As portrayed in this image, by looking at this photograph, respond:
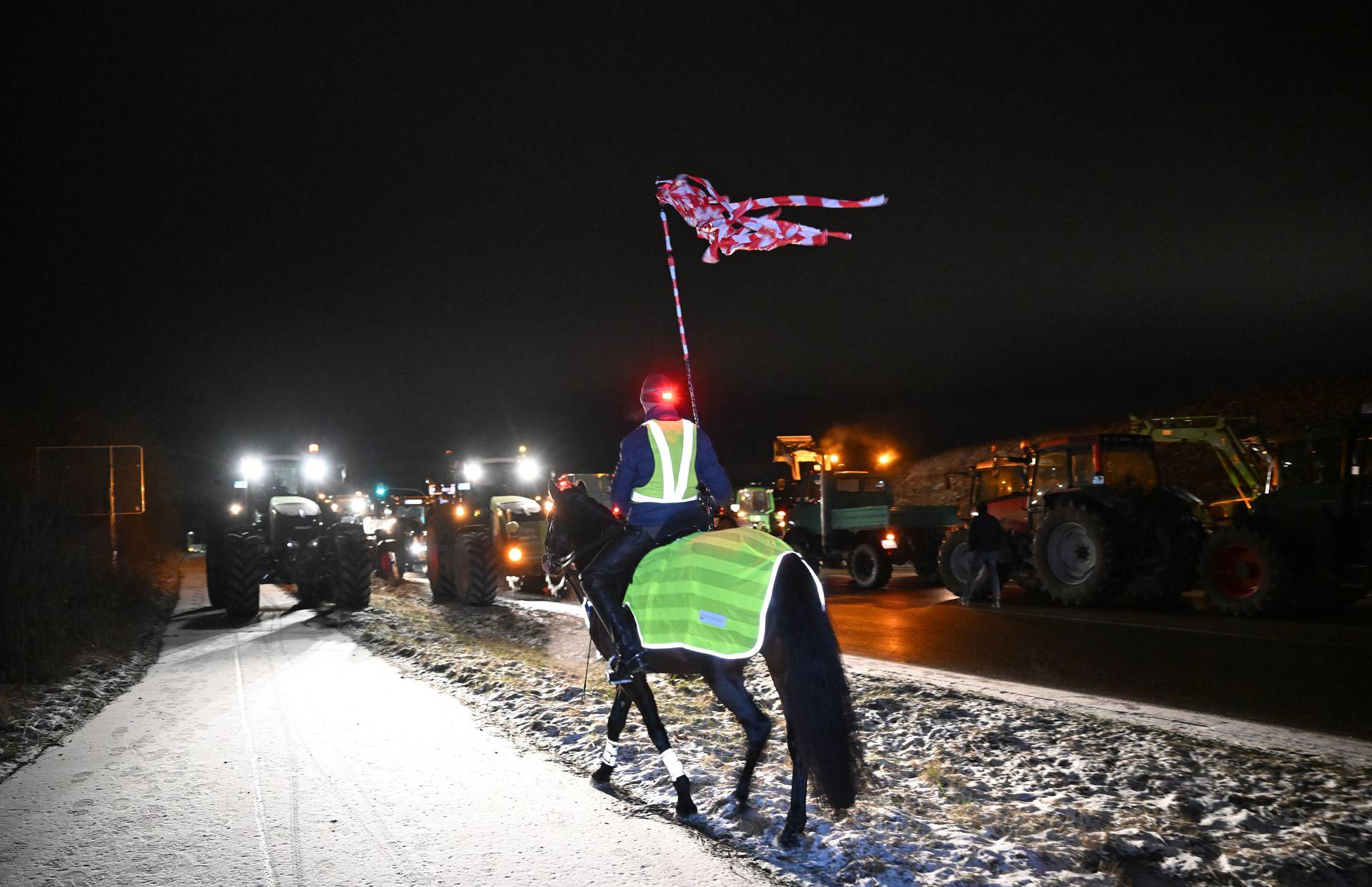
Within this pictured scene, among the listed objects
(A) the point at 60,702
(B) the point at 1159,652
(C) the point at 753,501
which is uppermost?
(C) the point at 753,501

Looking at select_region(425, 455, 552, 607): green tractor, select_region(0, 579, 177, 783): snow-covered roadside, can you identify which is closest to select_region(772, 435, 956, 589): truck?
select_region(425, 455, 552, 607): green tractor

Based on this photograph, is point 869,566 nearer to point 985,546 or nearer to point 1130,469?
point 985,546

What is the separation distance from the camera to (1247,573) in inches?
501

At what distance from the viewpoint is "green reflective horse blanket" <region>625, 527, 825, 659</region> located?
494 cm

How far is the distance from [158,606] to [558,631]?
10403mm

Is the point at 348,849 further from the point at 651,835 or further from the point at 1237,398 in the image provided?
the point at 1237,398

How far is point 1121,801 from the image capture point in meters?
5.10

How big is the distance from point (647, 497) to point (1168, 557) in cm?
1118

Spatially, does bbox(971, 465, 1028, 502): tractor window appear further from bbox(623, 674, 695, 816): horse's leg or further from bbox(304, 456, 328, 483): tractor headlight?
bbox(304, 456, 328, 483): tractor headlight

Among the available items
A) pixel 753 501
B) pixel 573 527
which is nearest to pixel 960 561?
pixel 753 501

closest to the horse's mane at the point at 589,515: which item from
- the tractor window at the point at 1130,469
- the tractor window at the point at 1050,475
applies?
the tractor window at the point at 1050,475

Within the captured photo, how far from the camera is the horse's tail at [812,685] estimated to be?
4.62 m

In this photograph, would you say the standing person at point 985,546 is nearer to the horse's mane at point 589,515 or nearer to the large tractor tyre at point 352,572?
the horse's mane at point 589,515

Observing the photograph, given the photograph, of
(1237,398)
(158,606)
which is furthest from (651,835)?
(1237,398)
